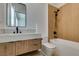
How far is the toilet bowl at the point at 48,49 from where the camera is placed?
1656 millimetres

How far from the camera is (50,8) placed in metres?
1.71

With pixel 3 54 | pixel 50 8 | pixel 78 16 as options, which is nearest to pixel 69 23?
pixel 78 16

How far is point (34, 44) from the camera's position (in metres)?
1.89

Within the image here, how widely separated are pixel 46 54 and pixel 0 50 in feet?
2.24

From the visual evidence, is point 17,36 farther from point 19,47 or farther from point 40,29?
point 40,29

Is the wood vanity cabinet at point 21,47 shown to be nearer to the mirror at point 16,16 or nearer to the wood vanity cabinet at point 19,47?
the wood vanity cabinet at point 19,47

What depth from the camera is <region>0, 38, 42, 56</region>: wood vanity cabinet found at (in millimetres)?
1599

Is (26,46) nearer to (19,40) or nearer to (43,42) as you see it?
(19,40)

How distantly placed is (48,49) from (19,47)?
48cm

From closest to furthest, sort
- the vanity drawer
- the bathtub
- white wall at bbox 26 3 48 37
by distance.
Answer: the bathtub, white wall at bbox 26 3 48 37, the vanity drawer

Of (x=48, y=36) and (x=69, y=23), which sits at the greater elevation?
(x=69, y=23)

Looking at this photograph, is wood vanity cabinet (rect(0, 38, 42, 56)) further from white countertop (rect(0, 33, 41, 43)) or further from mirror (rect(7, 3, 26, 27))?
mirror (rect(7, 3, 26, 27))

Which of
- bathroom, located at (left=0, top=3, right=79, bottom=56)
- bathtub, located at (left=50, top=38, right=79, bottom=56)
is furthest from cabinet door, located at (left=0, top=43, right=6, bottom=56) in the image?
bathtub, located at (left=50, top=38, right=79, bottom=56)

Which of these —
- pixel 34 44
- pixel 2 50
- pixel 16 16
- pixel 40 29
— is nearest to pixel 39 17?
pixel 40 29
